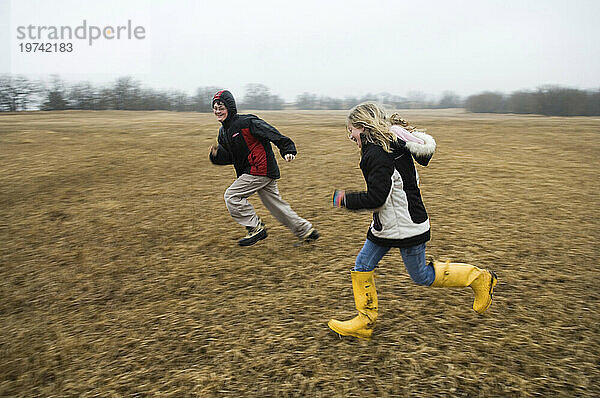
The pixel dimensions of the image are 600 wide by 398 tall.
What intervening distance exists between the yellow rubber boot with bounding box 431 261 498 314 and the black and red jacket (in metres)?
2.45

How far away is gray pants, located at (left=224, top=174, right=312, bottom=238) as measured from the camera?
5.42 metres

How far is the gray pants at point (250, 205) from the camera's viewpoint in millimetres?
5422

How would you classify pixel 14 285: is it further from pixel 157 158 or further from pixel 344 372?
pixel 157 158

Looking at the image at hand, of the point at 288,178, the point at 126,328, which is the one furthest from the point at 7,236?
the point at 288,178

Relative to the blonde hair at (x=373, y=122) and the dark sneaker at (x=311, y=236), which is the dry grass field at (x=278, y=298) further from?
the blonde hair at (x=373, y=122)

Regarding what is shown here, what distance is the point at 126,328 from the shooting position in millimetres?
3908

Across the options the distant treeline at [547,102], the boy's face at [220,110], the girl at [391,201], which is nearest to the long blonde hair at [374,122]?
the girl at [391,201]

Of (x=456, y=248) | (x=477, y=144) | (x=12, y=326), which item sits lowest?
(x=12, y=326)

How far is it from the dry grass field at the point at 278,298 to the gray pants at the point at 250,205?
33 cm

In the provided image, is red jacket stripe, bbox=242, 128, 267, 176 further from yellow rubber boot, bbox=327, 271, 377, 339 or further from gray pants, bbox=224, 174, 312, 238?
yellow rubber boot, bbox=327, 271, 377, 339

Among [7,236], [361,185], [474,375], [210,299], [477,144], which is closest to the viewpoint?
[474,375]

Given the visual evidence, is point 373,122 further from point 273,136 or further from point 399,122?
point 273,136

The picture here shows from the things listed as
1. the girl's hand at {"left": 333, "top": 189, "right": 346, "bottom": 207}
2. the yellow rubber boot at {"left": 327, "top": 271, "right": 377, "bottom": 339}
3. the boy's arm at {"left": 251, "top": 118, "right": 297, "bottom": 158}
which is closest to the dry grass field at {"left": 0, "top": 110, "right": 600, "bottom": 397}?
the yellow rubber boot at {"left": 327, "top": 271, "right": 377, "bottom": 339}

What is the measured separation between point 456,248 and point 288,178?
5.20 metres
